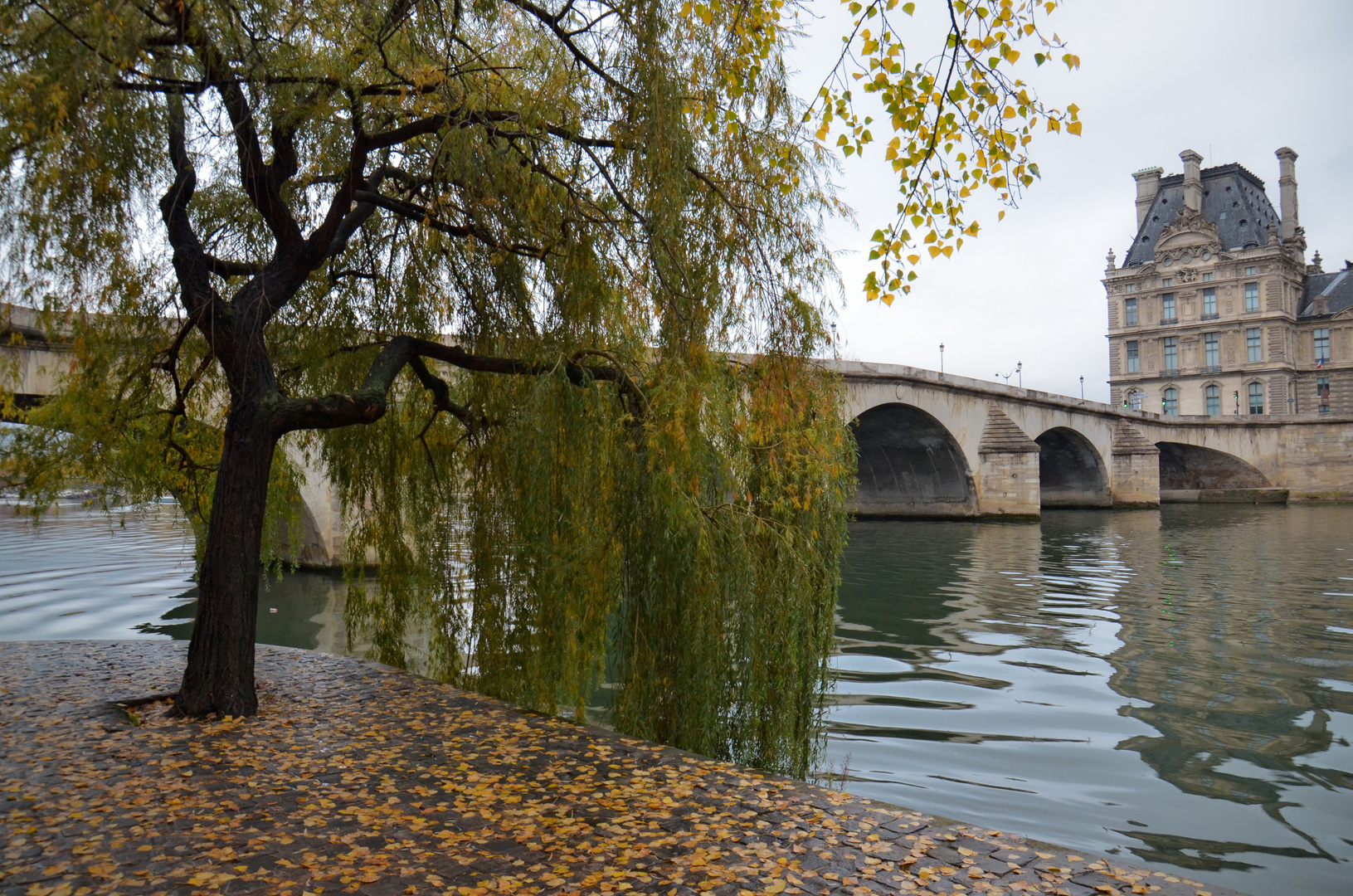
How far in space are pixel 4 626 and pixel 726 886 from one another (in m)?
13.0

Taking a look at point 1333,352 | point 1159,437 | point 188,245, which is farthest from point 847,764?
point 1333,352

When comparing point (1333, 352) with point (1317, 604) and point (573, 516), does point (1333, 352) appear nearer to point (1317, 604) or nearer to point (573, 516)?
point (1317, 604)

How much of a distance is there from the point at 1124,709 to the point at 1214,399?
6502 cm

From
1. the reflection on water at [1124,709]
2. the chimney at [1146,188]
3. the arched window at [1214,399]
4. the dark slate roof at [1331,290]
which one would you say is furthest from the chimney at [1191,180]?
the reflection on water at [1124,709]

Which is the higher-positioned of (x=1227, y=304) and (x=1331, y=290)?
(x=1331, y=290)

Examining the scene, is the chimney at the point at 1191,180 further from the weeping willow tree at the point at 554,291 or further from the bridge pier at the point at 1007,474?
the weeping willow tree at the point at 554,291

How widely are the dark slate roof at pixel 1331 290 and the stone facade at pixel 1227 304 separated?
0.22ft

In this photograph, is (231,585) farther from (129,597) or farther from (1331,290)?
(1331,290)

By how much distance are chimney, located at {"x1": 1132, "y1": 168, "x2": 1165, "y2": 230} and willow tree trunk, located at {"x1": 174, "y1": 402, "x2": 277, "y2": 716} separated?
7299cm

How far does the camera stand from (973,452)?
3338cm

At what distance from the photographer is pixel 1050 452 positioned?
44000 mm

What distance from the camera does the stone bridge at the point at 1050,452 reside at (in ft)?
106

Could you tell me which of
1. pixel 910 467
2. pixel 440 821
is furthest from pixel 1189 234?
pixel 440 821

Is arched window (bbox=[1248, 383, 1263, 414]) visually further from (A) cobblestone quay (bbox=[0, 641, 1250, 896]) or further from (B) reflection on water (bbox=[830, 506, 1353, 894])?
(A) cobblestone quay (bbox=[0, 641, 1250, 896])
